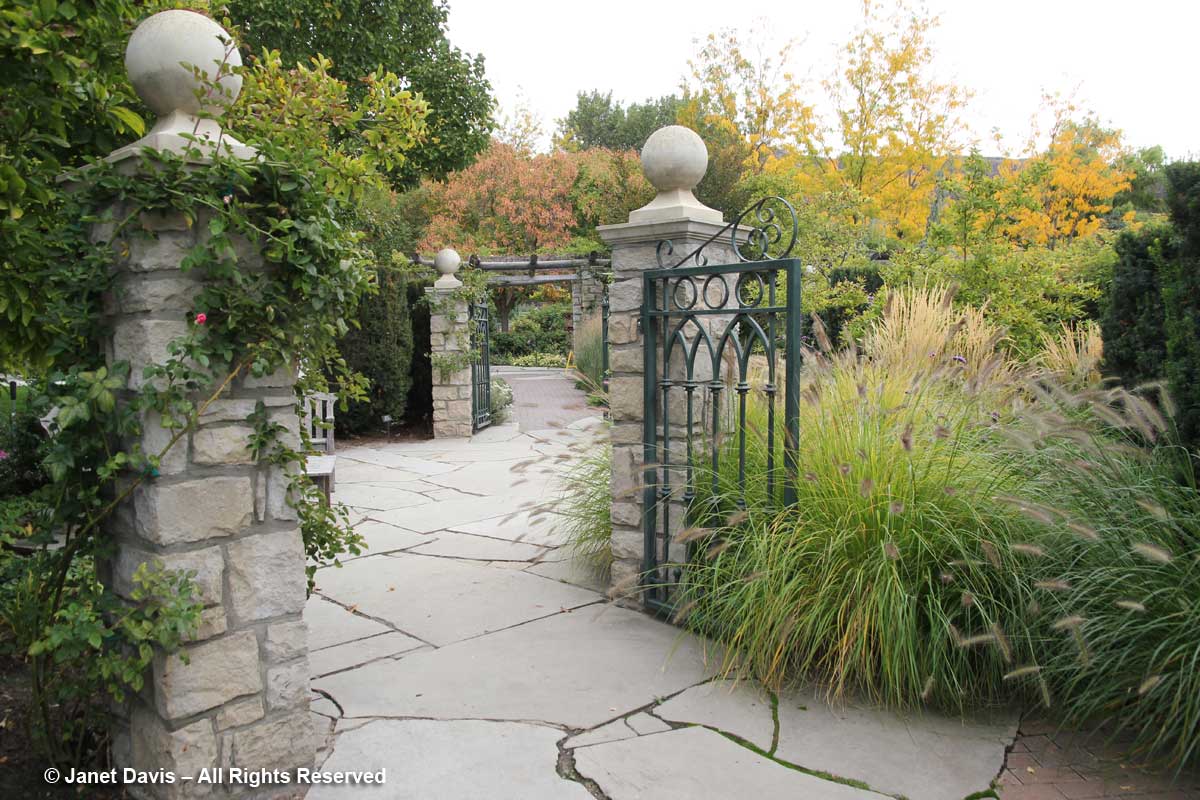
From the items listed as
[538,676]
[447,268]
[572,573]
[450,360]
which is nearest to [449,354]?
[450,360]

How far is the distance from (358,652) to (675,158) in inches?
91.8

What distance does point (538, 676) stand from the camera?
2.80 metres

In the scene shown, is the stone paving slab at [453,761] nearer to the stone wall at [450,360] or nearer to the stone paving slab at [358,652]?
the stone paving slab at [358,652]

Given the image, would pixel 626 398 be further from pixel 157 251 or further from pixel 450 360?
pixel 450 360

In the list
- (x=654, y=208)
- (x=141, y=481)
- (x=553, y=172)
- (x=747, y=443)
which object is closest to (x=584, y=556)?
(x=747, y=443)

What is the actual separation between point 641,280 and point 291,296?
5.53 feet

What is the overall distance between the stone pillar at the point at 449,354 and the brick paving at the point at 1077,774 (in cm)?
720

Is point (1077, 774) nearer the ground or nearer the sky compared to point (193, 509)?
nearer the ground

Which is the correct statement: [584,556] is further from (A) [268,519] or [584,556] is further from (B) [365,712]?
(A) [268,519]

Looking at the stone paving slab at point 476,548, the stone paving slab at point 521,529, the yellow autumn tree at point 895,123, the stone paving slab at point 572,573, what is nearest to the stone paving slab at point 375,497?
the stone paving slab at point 521,529

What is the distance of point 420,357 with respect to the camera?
371 inches

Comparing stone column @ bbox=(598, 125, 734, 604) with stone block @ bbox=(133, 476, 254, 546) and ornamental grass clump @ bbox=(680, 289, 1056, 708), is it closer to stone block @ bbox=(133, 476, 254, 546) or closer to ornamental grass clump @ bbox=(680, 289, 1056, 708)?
ornamental grass clump @ bbox=(680, 289, 1056, 708)

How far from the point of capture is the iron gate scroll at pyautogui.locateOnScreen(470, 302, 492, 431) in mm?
9102

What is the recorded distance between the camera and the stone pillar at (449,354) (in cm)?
883
